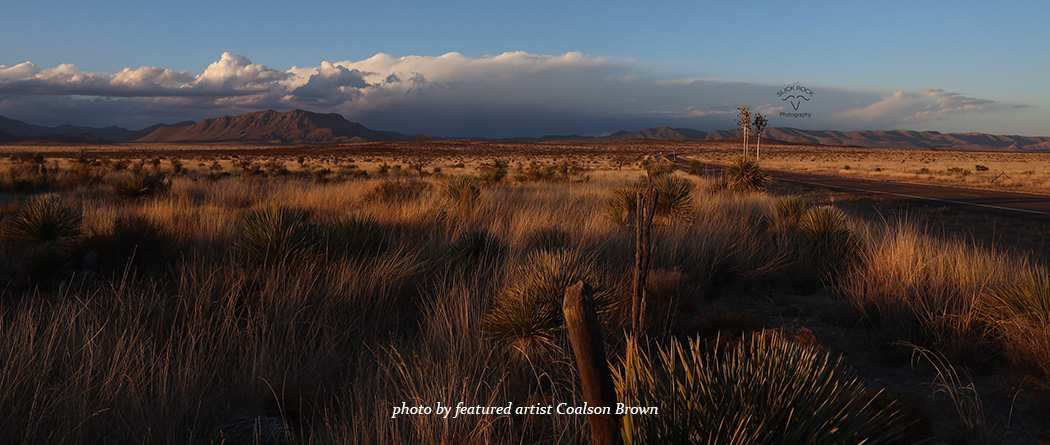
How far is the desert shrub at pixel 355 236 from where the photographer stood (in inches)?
197

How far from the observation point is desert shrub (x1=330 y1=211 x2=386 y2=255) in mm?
5012

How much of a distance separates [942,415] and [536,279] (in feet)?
7.17

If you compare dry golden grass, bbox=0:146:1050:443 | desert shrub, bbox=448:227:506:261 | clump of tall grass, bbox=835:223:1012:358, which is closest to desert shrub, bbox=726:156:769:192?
dry golden grass, bbox=0:146:1050:443

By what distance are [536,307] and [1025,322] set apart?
2899 mm

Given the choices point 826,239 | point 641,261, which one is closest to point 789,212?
point 826,239

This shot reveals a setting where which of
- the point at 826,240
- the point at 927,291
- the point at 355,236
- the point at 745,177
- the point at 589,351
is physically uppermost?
the point at 589,351

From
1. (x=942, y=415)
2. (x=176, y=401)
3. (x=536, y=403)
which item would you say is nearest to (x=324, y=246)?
(x=176, y=401)

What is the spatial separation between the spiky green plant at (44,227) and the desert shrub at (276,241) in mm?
2249

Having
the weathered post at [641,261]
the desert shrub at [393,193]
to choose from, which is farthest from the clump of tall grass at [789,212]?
the weathered post at [641,261]

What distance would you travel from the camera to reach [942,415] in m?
2.63

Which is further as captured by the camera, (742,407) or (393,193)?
(393,193)

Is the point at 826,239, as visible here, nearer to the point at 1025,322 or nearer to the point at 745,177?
the point at 1025,322

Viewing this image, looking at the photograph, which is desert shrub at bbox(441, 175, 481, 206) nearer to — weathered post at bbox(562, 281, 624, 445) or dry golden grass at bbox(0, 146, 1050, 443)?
dry golden grass at bbox(0, 146, 1050, 443)

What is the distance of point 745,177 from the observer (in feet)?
43.5
